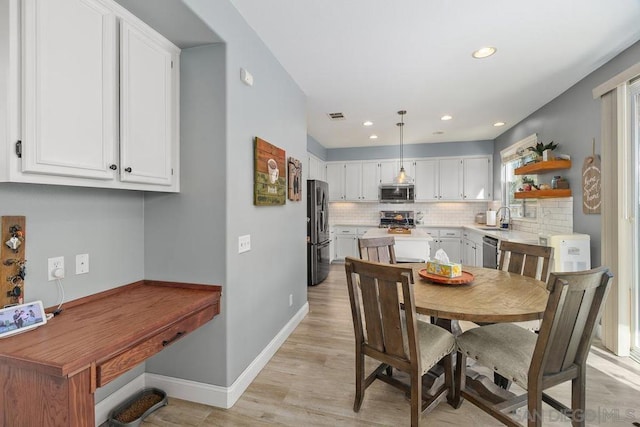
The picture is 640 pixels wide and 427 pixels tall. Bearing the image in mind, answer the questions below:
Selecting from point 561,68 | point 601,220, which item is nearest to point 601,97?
point 561,68

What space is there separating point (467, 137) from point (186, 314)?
5996 millimetres

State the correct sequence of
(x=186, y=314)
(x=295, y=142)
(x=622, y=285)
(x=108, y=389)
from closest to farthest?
(x=186, y=314), (x=108, y=389), (x=622, y=285), (x=295, y=142)

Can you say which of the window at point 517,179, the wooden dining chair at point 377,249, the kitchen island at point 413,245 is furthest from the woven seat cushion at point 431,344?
the window at point 517,179

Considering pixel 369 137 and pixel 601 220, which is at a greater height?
pixel 369 137

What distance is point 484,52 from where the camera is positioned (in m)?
2.57

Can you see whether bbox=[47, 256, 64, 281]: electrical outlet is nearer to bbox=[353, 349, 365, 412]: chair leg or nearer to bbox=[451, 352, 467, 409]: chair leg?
bbox=[353, 349, 365, 412]: chair leg

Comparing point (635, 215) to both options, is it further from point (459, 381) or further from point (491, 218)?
point (491, 218)

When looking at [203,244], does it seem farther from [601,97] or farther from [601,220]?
[601,97]

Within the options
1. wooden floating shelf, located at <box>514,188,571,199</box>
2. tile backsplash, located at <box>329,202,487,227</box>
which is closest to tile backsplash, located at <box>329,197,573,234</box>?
tile backsplash, located at <box>329,202,487,227</box>

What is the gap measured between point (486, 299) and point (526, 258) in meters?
1.03

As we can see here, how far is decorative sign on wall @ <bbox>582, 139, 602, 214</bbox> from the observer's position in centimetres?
282

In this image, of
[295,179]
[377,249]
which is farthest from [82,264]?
[377,249]

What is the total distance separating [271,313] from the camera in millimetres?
2566

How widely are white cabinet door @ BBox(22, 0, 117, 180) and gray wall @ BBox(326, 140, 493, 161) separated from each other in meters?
5.52
